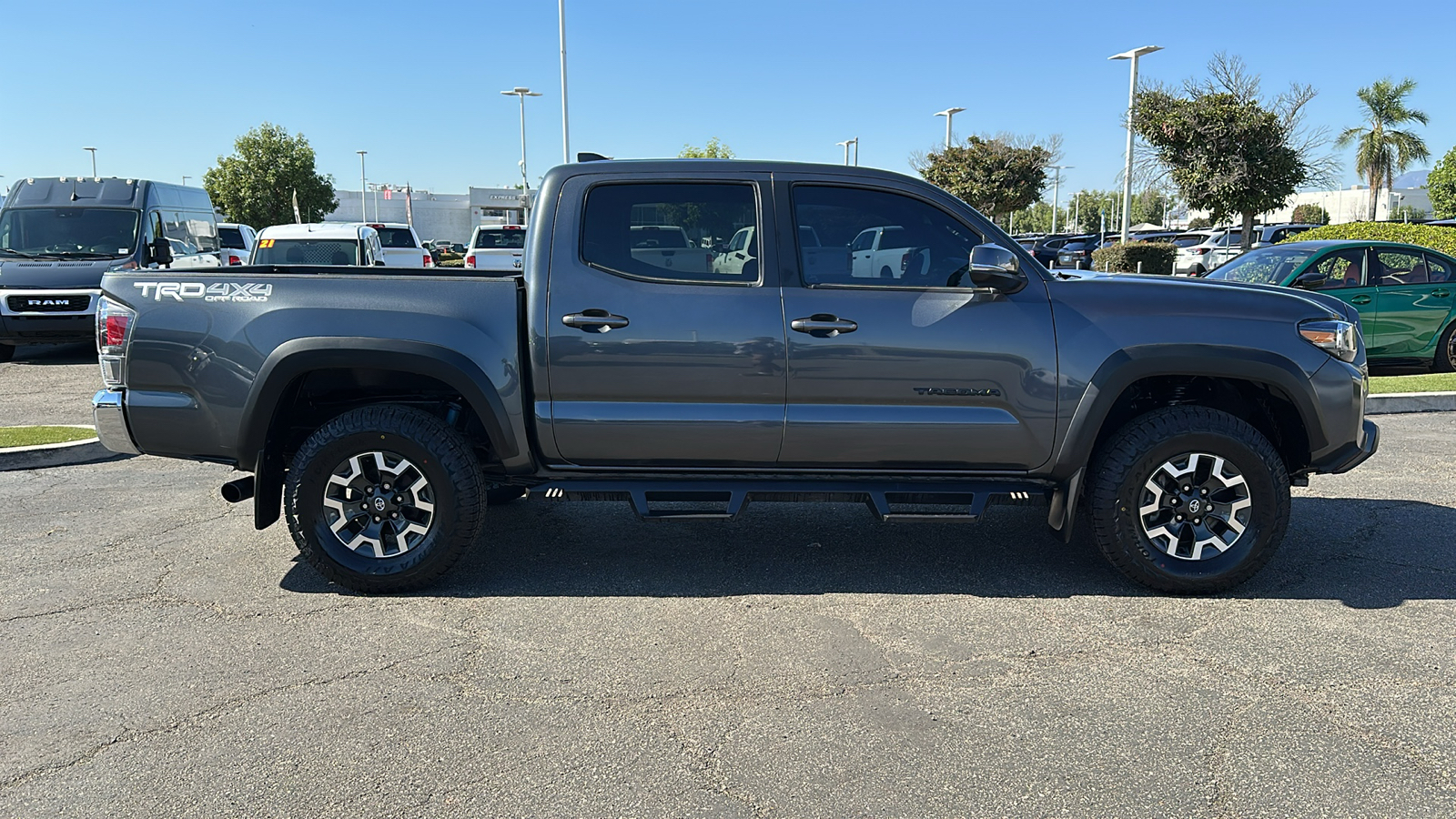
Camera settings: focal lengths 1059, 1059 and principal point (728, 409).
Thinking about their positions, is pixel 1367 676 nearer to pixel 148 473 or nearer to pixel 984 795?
pixel 984 795

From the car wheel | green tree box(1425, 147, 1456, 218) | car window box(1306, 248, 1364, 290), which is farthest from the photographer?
green tree box(1425, 147, 1456, 218)

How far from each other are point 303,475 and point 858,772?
282cm

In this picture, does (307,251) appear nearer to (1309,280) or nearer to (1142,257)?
(1309,280)

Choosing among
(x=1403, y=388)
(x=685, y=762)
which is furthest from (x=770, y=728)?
(x=1403, y=388)

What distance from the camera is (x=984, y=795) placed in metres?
3.08

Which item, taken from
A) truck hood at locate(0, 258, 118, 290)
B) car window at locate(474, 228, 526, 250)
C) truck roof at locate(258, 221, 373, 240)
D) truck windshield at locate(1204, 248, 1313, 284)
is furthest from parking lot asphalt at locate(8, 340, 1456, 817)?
car window at locate(474, 228, 526, 250)

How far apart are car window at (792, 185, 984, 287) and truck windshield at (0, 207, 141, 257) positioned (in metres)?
13.1

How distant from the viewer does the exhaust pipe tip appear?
476cm

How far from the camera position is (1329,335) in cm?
471

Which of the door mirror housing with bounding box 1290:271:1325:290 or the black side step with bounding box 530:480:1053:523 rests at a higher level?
the door mirror housing with bounding box 1290:271:1325:290

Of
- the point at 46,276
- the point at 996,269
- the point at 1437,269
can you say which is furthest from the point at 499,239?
the point at 996,269

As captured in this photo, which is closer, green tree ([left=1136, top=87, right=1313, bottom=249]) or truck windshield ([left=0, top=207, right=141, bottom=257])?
truck windshield ([left=0, top=207, right=141, bottom=257])

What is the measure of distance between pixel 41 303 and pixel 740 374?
12.4 meters

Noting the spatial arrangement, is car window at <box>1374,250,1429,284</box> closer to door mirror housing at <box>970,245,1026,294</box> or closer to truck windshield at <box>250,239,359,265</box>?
door mirror housing at <box>970,245,1026,294</box>
